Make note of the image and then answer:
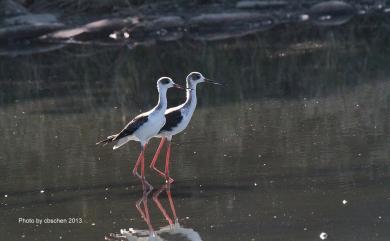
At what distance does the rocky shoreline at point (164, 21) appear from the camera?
89.0 ft

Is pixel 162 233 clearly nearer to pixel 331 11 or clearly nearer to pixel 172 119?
pixel 172 119

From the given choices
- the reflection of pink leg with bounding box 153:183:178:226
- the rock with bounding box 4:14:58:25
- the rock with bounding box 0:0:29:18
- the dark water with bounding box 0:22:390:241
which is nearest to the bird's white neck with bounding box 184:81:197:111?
the dark water with bounding box 0:22:390:241

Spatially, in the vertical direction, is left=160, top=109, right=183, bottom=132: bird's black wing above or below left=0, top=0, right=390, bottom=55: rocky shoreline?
below

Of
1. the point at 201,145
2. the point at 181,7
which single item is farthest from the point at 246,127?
the point at 181,7

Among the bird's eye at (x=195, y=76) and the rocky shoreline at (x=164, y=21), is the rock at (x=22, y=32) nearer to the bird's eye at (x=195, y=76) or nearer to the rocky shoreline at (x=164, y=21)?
the rocky shoreline at (x=164, y=21)

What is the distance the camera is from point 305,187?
10.1m

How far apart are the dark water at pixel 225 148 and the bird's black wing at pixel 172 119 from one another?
0.49 metres

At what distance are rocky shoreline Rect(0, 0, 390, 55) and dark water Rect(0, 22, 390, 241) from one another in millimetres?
4553

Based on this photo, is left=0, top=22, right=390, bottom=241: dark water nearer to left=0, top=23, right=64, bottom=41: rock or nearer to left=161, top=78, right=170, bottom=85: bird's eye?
left=161, top=78, right=170, bottom=85: bird's eye

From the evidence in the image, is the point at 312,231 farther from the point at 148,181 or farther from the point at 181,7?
the point at 181,7

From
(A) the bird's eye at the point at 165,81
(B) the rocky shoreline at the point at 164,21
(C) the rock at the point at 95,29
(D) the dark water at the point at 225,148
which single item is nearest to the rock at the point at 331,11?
(B) the rocky shoreline at the point at 164,21

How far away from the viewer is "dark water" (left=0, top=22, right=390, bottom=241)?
364 inches

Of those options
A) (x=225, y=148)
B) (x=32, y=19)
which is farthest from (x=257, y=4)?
(x=225, y=148)

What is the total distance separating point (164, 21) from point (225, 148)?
16.2 metres
